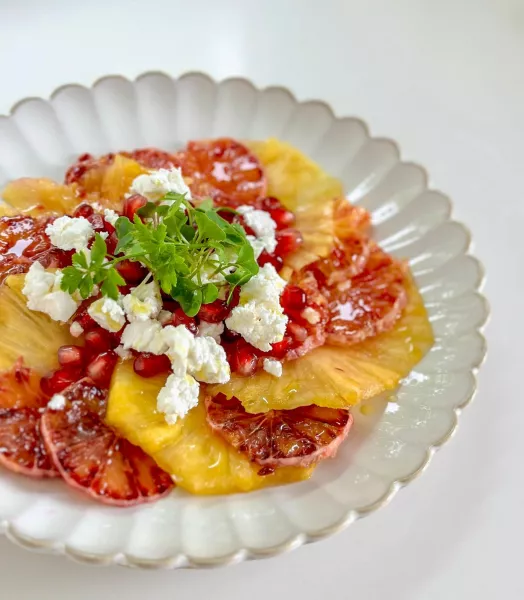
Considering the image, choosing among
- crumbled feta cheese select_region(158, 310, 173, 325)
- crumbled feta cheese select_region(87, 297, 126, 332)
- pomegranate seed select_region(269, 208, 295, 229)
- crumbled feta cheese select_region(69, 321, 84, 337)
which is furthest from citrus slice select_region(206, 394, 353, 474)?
pomegranate seed select_region(269, 208, 295, 229)

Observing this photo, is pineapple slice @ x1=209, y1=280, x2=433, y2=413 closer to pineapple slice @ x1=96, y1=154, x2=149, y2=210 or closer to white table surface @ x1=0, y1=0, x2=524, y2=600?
white table surface @ x1=0, y1=0, x2=524, y2=600

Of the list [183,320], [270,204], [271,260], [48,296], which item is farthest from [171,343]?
[270,204]

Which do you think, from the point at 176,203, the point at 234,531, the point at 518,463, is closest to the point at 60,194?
the point at 176,203

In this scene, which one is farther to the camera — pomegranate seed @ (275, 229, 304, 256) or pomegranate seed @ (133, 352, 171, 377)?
pomegranate seed @ (275, 229, 304, 256)

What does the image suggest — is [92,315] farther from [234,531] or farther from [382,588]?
[382,588]

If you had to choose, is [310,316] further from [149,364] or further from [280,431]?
[149,364]

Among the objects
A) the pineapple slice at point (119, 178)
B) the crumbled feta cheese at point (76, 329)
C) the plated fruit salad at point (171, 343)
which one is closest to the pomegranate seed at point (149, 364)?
the plated fruit salad at point (171, 343)
